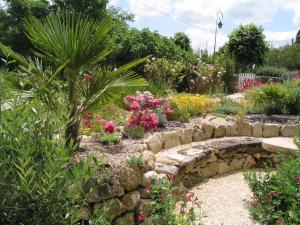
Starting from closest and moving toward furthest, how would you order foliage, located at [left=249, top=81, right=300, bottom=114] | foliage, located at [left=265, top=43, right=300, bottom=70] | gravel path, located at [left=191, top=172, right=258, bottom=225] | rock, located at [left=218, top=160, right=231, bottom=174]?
gravel path, located at [left=191, top=172, right=258, bottom=225]
rock, located at [left=218, top=160, right=231, bottom=174]
foliage, located at [left=249, top=81, right=300, bottom=114]
foliage, located at [left=265, top=43, right=300, bottom=70]

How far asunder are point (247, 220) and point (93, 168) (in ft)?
8.42

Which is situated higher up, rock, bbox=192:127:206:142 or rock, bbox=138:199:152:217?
rock, bbox=192:127:206:142

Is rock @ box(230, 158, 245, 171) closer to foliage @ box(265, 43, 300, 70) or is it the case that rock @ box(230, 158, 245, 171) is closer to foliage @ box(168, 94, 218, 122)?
foliage @ box(168, 94, 218, 122)

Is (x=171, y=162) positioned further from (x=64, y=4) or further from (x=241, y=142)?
(x=64, y=4)

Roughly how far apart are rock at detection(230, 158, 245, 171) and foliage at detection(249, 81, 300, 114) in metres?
1.87

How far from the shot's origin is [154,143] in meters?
4.91

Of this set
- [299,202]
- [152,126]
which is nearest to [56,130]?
[299,202]

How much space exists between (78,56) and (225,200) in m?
2.53

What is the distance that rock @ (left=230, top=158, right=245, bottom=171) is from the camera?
227 inches

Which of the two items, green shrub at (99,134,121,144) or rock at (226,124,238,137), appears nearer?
green shrub at (99,134,121,144)

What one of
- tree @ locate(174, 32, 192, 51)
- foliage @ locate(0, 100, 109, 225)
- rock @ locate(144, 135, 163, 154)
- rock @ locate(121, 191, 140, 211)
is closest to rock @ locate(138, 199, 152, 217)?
rock @ locate(121, 191, 140, 211)

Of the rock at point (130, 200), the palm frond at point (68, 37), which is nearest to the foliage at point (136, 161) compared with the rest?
the rock at point (130, 200)

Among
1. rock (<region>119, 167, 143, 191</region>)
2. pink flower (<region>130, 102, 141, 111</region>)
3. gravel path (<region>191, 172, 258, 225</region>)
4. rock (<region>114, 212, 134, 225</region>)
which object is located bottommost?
gravel path (<region>191, 172, 258, 225</region>)

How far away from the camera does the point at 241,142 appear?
586cm
